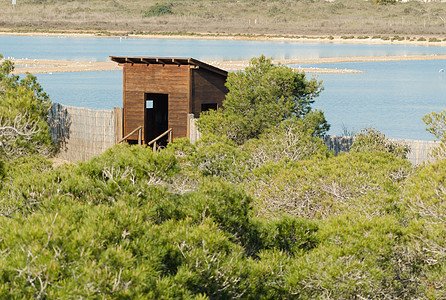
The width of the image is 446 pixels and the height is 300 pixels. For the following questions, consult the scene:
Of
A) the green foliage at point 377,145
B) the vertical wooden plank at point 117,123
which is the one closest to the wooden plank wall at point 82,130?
the vertical wooden plank at point 117,123

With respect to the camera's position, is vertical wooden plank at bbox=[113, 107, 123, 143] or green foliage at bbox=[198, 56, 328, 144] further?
vertical wooden plank at bbox=[113, 107, 123, 143]

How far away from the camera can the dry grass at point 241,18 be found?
15000 cm

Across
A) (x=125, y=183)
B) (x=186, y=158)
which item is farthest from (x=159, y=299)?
(x=186, y=158)

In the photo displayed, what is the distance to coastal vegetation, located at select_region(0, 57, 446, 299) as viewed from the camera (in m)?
6.96

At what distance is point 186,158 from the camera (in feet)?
49.7

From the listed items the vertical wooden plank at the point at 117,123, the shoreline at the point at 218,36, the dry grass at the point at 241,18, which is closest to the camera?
the vertical wooden plank at the point at 117,123

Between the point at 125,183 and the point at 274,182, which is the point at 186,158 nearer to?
the point at 274,182

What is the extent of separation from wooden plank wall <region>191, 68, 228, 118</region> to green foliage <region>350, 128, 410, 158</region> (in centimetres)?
537

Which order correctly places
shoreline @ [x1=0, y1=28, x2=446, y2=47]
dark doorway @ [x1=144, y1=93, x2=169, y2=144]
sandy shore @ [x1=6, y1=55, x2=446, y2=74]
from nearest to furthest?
dark doorway @ [x1=144, y1=93, x2=169, y2=144], sandy shore @ [x1=6, y1=55, x2=446, y2=74], shoreline @ [x1=0, y1=28, x2=446, y2=47]

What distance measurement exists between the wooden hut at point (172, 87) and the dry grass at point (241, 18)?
381 feet

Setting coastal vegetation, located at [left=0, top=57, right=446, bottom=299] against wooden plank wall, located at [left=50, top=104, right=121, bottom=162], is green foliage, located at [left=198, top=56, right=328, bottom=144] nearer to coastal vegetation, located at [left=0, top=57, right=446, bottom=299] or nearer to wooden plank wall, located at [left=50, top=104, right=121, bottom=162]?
wooden plank wall, located at [left=50, top=104, right=121, bottom=162]

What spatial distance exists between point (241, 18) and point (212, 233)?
172213 mm

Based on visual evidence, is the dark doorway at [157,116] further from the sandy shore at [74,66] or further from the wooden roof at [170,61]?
the sandy shore at [74,66]

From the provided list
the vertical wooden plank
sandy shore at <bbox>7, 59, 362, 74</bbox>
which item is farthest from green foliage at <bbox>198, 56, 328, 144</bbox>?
sandy shore at <bbox>7, 59, 362, 74</bbox>
